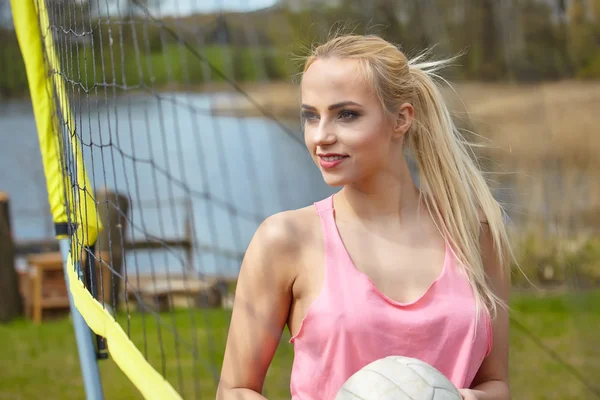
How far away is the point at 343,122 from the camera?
182 centimetres

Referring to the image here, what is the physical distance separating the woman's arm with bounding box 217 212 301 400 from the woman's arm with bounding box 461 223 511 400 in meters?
0.44

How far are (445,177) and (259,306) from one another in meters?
0.52

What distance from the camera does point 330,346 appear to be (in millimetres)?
1766

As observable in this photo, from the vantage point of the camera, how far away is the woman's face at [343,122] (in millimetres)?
1804

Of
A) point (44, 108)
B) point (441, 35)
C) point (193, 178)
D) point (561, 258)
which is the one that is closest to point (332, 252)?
point (44, 108)

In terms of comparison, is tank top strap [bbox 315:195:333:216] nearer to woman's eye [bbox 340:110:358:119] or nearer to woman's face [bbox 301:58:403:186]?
woman's face [bbox 301:58:403:186]

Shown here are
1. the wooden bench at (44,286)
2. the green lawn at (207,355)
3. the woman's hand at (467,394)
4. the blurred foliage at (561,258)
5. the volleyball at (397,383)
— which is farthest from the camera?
the blurred foliage at (561,258)

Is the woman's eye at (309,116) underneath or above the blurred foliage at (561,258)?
above

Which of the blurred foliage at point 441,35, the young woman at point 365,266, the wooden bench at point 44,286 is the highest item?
the blurred foliage at point 441,35

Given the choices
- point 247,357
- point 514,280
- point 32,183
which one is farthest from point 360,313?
point 32,183

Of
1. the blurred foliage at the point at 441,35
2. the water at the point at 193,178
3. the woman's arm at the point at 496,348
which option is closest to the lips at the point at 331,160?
the woman's arm at the point at 496,348

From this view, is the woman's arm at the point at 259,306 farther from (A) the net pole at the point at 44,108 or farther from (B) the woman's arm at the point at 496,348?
(A) the net pole at the point at 44,108

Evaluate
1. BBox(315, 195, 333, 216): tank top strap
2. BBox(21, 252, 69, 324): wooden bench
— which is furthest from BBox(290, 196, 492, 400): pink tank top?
BBox(21, 252, 69, 324): wooden bench

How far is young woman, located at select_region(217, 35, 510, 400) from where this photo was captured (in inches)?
69.8
